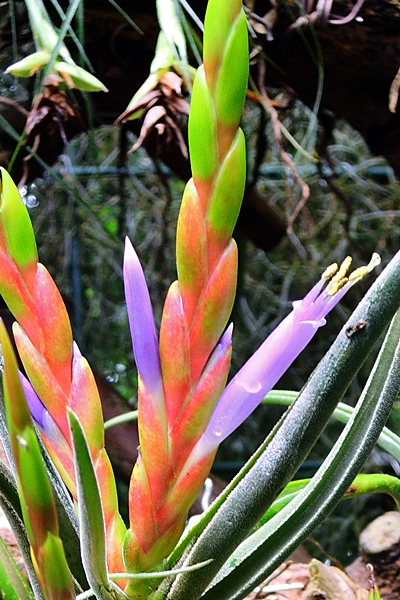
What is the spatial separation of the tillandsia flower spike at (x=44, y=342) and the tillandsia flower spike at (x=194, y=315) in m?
0.03

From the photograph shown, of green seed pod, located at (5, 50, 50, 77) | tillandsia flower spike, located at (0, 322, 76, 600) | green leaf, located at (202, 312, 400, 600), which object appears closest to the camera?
tillandsia flower spike, located at (0, 322, 76, 600)

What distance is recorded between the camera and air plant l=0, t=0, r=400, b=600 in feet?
0.84

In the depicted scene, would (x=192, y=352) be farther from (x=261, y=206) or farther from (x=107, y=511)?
(x=261, y=206)

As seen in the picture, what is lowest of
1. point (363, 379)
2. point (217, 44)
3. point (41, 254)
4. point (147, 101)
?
point (363, 379)

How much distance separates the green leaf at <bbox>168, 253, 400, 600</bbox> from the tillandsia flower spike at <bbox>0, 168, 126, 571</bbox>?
0.06 m

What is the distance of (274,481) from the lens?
0.28 meters

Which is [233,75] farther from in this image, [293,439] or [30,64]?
[30,64]

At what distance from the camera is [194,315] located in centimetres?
28

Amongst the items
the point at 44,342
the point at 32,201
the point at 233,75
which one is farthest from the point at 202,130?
the point at 32,201

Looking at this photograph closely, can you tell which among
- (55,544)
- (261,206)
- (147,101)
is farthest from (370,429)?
(261,206)

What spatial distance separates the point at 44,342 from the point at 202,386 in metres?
0.08

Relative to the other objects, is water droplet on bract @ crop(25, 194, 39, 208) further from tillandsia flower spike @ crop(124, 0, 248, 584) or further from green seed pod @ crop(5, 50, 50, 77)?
tillandsia flower spike @ crop(124, 0, 248, 584)

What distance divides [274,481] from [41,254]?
4.84 ft

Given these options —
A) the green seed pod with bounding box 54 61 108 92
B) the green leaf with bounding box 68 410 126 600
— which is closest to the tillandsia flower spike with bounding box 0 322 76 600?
the green leaf with bounding box 68 410 126 600
